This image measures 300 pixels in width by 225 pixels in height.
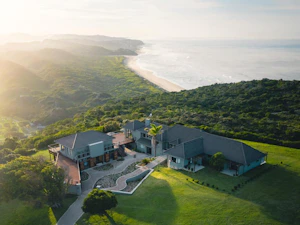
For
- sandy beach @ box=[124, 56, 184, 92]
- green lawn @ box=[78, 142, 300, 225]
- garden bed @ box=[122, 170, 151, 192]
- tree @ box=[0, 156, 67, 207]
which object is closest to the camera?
green lawn @ box=[78, 142, 300, 225]

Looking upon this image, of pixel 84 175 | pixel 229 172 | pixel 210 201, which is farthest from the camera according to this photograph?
pixel 84 175

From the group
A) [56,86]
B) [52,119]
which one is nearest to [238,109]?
[52,119]

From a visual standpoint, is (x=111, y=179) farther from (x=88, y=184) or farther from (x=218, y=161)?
(x=218, y=161)

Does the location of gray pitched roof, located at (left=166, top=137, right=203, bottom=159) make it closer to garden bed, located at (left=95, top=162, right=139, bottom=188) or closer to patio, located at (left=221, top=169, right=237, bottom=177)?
patio, located at (left=221, top=169, right=237, bottom=177)

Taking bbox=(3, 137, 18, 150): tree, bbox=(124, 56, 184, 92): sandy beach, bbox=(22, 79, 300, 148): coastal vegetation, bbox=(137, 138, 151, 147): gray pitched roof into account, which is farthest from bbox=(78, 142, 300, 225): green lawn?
bbox=(124, 56, 184, 92): sandy beach

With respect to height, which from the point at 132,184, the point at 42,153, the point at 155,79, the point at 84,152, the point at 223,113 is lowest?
the point at 42,153

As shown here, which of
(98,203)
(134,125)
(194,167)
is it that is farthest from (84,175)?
(194,167)
